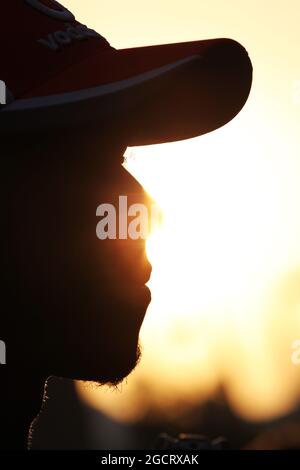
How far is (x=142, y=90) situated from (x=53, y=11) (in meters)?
0.65

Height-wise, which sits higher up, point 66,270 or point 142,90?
point 142,90

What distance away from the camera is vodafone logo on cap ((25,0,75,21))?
455cm

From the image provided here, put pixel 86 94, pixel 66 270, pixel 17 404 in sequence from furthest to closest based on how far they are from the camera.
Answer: pixel 17 404
pixel 66 270
pixel 86 94

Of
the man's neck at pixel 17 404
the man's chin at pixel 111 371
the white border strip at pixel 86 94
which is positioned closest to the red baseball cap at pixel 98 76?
the white border strip at pixel 86 94

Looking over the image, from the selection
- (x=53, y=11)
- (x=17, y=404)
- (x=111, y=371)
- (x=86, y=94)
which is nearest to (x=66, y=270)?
(x=111, y=371)

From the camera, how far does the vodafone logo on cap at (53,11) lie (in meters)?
4.55

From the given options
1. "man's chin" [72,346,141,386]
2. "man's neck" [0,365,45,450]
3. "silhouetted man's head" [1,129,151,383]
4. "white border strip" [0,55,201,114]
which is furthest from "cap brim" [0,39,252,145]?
"man's neck" [0,365,45,450]

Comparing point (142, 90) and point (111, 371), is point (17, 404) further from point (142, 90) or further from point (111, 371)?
point (142, 90)

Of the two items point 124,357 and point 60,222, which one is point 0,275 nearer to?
point 60,222

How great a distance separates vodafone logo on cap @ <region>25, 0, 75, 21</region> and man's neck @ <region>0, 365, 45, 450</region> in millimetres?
1344

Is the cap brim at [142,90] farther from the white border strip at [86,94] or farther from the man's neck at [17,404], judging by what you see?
the man's neck at [17,404]

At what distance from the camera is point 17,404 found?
4.59m
